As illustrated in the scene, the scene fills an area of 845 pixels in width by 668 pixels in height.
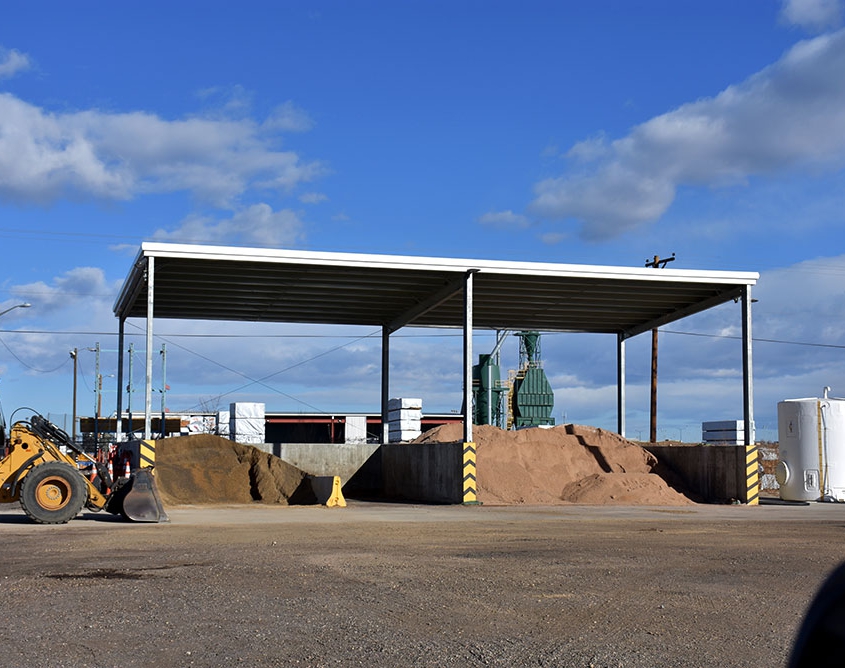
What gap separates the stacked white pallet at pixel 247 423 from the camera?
39.7m

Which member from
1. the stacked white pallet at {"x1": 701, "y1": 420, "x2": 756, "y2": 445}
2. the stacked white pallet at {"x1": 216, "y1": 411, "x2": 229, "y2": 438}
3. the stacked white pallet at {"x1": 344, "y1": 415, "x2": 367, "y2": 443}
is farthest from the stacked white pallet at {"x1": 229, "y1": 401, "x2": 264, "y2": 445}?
the stacked white pallet at {"x1": 344, "y1": 415, "x2": 367, "y2": 443}

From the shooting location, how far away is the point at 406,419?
38.1m

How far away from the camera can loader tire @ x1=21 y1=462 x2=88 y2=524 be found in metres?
19.0

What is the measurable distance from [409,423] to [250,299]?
8.40 meters

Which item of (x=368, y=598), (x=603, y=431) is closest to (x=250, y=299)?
(x=603, y=431)

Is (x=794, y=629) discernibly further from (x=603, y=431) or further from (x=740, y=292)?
(x=603, y=431)

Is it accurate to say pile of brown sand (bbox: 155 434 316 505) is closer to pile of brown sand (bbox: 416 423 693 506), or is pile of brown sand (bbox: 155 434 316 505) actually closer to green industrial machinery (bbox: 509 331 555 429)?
pile of brown sand (bbox: 416 423 693 506)

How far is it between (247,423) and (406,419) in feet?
22.1

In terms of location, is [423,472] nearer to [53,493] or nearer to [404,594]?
[53,493]

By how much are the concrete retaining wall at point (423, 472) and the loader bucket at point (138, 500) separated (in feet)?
31.6

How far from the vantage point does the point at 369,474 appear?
36.7 m

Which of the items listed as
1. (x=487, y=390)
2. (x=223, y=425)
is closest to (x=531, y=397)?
(x=487, y=390)

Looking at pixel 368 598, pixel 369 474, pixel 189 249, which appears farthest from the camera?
pixel 369 474

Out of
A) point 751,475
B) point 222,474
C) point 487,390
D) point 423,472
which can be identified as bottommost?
point 222,474
